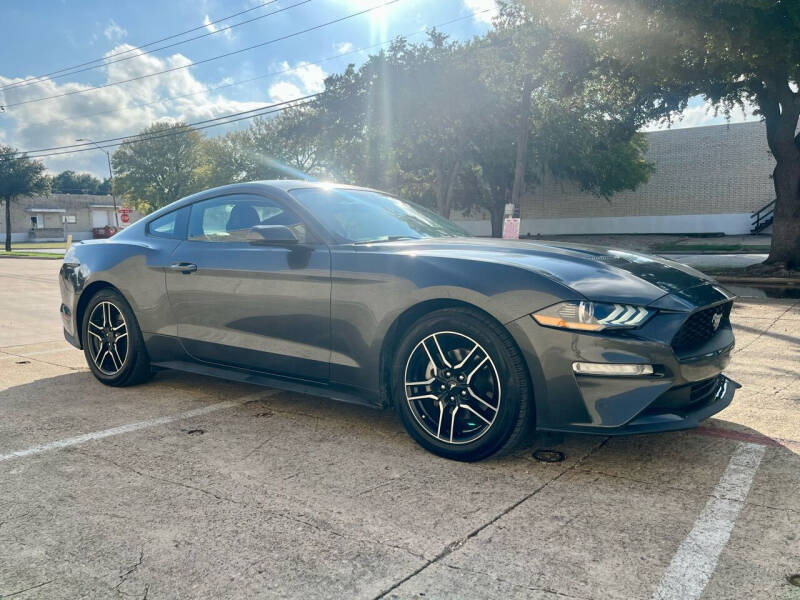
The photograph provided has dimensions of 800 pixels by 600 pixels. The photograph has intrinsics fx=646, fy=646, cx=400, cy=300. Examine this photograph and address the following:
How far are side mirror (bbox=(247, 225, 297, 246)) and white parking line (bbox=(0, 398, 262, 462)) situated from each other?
1250mm

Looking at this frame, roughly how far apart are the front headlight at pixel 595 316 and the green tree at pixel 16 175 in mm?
45621

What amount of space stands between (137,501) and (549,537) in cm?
177

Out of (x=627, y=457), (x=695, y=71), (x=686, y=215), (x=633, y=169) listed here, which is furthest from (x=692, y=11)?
(x=686, y=215)

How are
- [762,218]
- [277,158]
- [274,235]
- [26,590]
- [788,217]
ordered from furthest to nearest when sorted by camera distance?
[277,158], [762,218], [788,217], [274,235], [26,590]

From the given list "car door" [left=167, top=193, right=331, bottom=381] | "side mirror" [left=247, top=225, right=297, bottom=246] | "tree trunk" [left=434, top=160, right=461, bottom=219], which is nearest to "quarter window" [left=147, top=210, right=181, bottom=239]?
"car door" [left=167, top=193, right=331, bottom=381]

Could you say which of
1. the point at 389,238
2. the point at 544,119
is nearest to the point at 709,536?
the point at 389,238

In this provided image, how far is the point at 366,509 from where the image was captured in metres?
2.76

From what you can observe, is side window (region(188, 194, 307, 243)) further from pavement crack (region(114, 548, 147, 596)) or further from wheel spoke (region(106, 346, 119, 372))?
pavement crack (region(114, 548, 147, 596))

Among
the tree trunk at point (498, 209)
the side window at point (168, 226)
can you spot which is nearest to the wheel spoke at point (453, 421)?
the side window at point (168, 226)

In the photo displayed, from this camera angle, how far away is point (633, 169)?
36344 millimetres

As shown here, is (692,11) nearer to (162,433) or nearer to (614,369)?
(614,369)

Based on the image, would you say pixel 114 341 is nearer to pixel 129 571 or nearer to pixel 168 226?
pixel 168 226

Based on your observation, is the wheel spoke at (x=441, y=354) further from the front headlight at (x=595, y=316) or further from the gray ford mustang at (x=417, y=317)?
the front headlight at (x=595, y=316)

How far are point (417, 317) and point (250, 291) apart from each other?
120cm
